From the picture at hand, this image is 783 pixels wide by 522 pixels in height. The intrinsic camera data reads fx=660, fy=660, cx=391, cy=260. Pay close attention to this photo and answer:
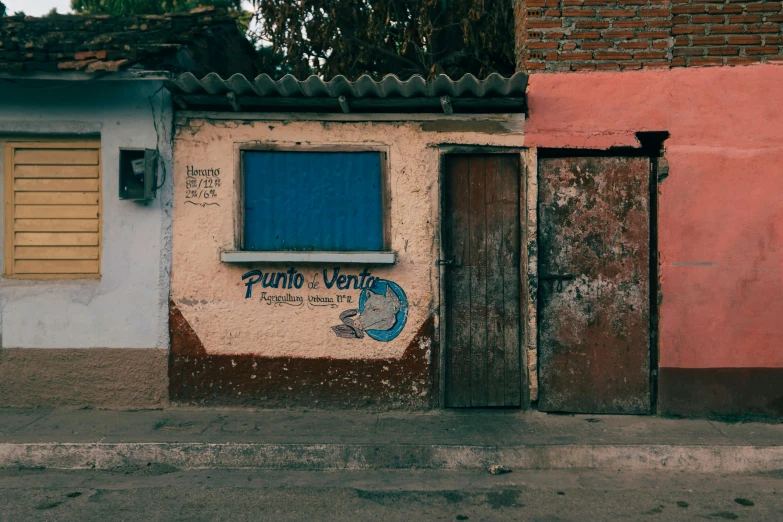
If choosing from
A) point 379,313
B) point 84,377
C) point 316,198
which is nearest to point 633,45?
point 316,198

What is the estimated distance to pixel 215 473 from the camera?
15.6ft

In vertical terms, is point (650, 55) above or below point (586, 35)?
below

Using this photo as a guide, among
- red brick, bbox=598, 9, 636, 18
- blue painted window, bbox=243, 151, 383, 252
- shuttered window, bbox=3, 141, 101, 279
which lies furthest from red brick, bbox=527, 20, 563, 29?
shuttered window, bbox=3, 141, 101, 279

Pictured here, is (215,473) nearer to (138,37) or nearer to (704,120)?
(138,37)

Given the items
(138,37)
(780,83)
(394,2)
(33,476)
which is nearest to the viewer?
(33,476)

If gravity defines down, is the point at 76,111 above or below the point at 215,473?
above

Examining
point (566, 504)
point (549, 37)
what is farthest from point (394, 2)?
point (566, 504)

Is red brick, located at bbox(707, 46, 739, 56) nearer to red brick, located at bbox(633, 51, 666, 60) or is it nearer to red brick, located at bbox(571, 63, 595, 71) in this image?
red brick, located at bbox(633, 51, 666, 60)

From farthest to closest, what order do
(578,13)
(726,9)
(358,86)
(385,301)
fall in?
(385,301) < (578,13) < (726,9) < (358,86)

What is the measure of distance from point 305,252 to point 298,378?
1118mm

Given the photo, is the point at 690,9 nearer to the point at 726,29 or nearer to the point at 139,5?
the point at 726,29

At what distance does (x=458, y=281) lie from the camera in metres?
5.84

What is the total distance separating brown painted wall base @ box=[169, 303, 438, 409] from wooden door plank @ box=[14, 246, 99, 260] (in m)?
0.91

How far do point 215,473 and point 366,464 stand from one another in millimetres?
1090
